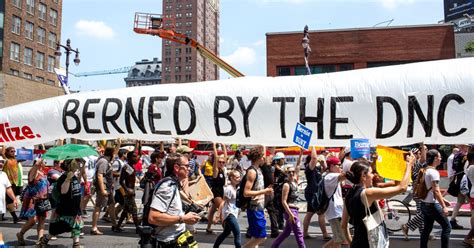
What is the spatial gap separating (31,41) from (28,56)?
1.84 meters

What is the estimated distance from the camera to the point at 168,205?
4.16 metres

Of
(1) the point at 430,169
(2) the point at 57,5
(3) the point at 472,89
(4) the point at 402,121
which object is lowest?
(1) the point at 430,169

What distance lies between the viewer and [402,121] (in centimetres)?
707

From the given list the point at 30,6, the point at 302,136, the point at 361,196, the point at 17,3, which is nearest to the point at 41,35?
the point at 30,6

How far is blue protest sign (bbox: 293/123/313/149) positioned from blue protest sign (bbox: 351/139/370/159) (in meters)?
0.75

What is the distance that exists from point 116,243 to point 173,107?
279cm

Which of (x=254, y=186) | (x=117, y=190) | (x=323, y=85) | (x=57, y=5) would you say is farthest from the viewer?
(x=57, y=5)

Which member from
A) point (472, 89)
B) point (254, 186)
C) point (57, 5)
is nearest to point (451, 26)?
point (472, 89)

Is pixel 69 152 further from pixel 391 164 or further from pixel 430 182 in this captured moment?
pixel 430 182

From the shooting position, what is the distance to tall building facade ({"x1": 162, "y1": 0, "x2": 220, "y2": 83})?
154250 millimetres

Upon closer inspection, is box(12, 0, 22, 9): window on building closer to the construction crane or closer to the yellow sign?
the construction crane

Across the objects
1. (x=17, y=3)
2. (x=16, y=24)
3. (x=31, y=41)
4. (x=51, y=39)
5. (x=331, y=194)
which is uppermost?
(x=17, y=3)

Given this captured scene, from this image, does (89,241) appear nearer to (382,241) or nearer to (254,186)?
(254,186)

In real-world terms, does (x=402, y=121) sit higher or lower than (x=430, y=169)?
higher
